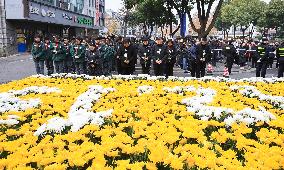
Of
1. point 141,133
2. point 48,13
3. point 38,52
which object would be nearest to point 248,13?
point 48,13

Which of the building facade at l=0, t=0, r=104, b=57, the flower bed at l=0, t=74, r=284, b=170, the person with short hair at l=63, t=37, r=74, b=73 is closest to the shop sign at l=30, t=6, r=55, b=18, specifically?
the building facade at l=0, t=0, r=104, b=57

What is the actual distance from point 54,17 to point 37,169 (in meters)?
48.1

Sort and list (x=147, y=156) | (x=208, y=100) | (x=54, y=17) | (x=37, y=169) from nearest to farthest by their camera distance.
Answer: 1. (x=37, y=169)
2. (x=147, y=156)
3. (x=208, y=100)
4. (x=54, y=17)

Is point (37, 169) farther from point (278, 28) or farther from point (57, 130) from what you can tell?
point (278, 28)

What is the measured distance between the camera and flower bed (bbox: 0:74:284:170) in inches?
155

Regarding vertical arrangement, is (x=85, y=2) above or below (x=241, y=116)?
above

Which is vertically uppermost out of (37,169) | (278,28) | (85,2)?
(85,2)

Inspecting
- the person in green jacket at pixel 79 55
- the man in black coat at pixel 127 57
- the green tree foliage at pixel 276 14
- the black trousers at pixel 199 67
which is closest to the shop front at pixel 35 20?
the person in green jacket at pixel 79 55

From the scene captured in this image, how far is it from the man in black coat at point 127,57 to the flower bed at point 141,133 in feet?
24.2

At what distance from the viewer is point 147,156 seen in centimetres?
428

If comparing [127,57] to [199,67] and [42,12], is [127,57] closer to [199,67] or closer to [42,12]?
[199,67]

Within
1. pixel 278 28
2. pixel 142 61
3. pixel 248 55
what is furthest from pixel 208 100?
pixel 278 28

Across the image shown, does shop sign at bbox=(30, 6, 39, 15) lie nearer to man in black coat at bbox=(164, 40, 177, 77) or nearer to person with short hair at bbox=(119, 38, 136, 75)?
person with short hair at bbox=(119, 38, 136, 75)

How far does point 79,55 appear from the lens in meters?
17.9
